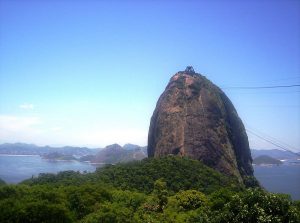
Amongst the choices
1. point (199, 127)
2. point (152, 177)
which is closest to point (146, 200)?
point (152, 177)

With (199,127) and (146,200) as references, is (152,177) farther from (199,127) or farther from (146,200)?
Result: (199,127)

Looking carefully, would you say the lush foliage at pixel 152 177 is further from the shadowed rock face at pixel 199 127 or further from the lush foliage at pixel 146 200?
the shadowed rock face at pixel 199 127

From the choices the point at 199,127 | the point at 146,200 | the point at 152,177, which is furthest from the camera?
the point at 199,127

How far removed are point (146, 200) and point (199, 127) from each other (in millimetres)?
44272

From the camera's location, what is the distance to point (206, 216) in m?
24.0

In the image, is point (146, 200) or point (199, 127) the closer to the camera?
point (146, 200)

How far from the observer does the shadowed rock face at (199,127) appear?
80.7m

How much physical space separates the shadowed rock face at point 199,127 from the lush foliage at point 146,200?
15.6 m

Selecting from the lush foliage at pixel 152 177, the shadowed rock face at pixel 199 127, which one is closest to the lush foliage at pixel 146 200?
the lush foliage at pixel 152 177

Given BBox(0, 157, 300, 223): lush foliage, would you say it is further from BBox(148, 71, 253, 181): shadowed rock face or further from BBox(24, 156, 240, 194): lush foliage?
BBox(148, 71, 253, 181): shadowed rock face

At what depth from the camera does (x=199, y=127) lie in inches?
3297

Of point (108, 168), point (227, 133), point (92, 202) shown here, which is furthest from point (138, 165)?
point (227, 133)

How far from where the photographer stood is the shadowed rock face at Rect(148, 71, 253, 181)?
80.7 meters

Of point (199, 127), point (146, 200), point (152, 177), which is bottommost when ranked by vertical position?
point (146, 200)
